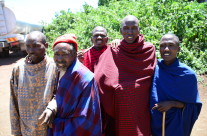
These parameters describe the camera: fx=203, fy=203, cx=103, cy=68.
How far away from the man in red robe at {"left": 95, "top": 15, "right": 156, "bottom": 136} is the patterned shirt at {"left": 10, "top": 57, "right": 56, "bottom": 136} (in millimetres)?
544

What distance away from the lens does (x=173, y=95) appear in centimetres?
197

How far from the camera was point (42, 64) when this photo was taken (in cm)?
181

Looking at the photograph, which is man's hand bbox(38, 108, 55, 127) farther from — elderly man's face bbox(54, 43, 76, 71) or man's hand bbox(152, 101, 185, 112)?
man's hand bbox(152, 101, 185, 112)

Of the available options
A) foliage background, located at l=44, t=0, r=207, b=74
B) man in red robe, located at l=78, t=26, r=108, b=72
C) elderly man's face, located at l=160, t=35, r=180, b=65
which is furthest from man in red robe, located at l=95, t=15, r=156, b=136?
foliage background, located at l=44, t=0, r=207, b=74

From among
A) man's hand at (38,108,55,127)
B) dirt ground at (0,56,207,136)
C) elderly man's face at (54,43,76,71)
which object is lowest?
dirt ground at (0,56,207,136)

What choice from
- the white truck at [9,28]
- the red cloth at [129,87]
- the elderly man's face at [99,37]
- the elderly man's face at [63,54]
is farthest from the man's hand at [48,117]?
the white truck at [9,28]

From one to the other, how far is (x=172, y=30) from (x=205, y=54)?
112cm

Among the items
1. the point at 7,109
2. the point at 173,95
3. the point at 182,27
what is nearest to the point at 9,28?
the point at 7,109

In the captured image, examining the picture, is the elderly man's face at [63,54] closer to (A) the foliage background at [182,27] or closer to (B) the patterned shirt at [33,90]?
(B) the patterned shirt at [33,90]

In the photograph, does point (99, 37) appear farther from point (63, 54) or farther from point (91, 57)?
point (63, 54)

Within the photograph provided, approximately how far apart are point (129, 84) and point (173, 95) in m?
0.44

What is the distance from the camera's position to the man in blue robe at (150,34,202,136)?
197 cm

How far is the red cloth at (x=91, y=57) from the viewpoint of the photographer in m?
2.61

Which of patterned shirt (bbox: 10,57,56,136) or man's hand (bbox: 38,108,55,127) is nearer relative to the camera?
man's hand (bbox: 38,108,55,127)
